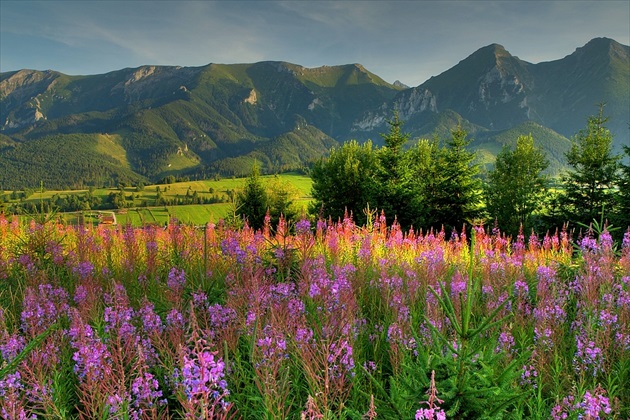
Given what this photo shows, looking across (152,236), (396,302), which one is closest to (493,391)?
(396,302)

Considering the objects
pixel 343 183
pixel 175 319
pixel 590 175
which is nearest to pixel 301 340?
pixel 175 319

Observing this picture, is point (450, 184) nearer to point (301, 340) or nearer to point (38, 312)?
point (301, 340)

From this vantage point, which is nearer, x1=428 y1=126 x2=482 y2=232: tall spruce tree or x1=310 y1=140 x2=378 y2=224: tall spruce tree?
x1=428 y1=126 x2=482 y2=232: tall spruce tree

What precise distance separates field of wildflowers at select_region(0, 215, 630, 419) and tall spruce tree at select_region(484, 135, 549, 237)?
A: 128 ft

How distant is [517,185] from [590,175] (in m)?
10.7

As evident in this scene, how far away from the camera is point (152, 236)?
717cm

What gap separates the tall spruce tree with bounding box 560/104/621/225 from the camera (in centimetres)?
3117

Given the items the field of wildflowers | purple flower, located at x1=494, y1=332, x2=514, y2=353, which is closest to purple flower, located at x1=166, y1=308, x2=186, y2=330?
the field of wildflowers

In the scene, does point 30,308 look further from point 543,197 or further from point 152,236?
point 543,197

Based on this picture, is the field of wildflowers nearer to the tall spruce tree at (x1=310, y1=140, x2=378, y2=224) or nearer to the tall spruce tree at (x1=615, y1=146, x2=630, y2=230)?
the tall spruce tree at (x1=615, y1=146, x2=630, y2=230)

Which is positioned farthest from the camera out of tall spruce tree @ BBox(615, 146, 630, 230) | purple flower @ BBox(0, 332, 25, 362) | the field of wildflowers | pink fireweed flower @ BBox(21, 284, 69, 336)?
tall spruce tree @ BBox(615, 146, 630, 230)

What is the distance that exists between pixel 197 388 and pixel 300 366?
157 cm

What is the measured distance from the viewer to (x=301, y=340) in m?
2.71

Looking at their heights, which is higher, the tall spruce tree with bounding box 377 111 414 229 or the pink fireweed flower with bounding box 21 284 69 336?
the tall spruce tree with bounding box 377 111 414 229
